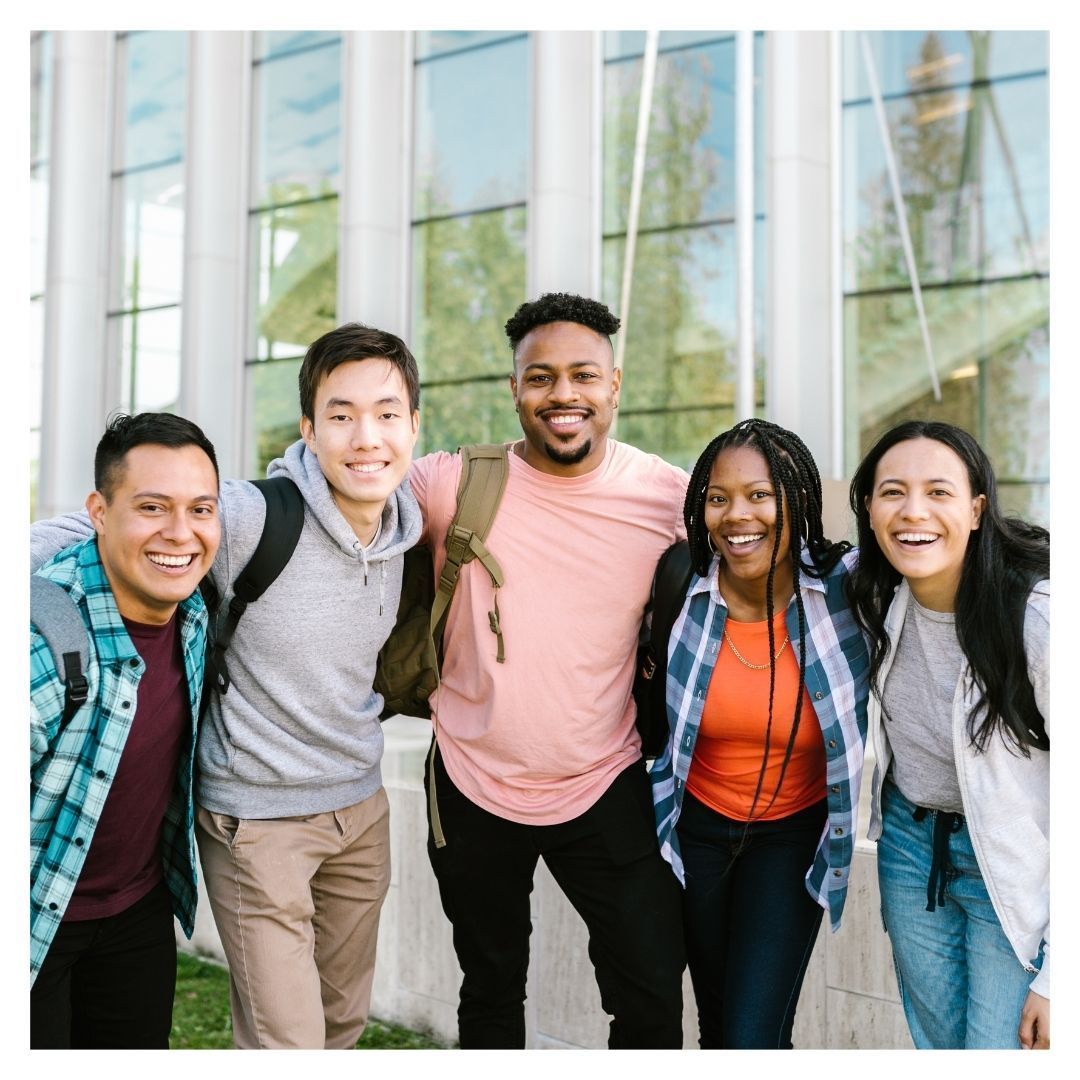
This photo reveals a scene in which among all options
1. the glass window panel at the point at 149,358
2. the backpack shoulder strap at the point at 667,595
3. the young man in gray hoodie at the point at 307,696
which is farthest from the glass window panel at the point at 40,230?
the backpack shoulder strap at the point at 667,595

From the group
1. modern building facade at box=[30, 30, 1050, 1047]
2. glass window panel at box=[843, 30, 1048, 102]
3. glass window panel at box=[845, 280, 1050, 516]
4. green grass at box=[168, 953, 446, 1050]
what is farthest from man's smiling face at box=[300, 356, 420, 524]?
glass window panel at box=[843, 30, 1048, 102]

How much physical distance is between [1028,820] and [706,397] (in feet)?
34.0

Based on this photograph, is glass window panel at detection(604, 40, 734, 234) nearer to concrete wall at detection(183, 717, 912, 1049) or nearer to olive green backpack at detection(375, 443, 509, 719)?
concrete wall at detection(183, 717, 912, 1049)

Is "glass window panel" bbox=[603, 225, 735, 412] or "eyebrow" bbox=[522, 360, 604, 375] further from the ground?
"glass window panel" bbox=[603, 225, 735, 412]

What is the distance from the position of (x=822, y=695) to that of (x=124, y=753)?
70.0 inches

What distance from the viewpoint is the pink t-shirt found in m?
3.29

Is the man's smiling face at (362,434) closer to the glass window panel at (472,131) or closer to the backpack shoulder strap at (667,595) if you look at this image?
the backpack shoulder strap at (667,595)

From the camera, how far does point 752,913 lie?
10.3 ft

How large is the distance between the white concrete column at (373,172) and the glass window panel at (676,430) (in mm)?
3403

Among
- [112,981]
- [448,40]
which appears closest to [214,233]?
[448,40]

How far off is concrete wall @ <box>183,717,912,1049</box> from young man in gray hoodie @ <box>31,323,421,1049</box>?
1.54 m

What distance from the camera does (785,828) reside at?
3.15 meters

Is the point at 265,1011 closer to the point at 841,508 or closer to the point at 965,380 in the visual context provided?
the point at 841,508

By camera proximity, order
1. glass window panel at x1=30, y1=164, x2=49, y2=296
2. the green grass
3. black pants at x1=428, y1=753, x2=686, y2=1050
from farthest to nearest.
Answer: glass window panel at x1=30, y1=164, x2=49, y2=296
the green grass
black pants at x1=428, y1=753, x2=686, y2=1050
